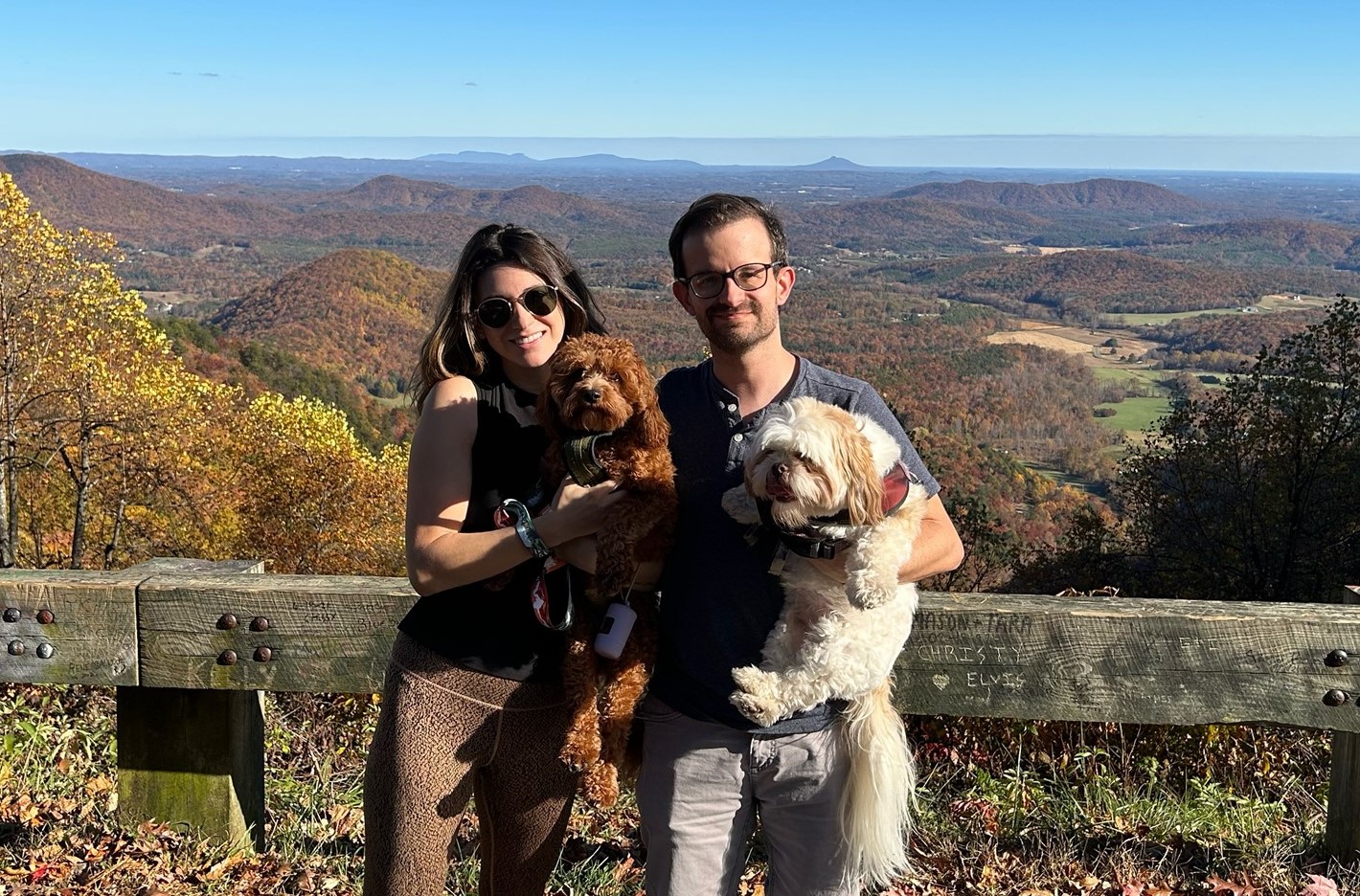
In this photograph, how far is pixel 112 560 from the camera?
83.9ft

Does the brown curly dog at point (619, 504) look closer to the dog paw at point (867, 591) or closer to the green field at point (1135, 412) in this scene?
the dog paw at point (867, 591)

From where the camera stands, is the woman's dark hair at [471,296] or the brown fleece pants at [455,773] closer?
the brown fleece pants at [455,773]

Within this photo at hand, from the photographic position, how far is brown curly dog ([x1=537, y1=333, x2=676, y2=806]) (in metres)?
2.60

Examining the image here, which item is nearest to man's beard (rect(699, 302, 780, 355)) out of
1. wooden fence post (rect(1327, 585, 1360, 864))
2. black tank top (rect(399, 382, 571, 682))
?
black tank top (rect(399, 382, 571, 682))

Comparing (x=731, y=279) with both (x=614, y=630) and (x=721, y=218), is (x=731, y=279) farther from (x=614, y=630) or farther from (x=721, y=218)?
(x=614, y=630)

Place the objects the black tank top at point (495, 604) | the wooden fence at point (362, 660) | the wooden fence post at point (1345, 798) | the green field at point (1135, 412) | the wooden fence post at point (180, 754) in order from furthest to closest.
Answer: the green field at point (1135, 412) < the wooden fence post at point (180, 754) < the wooden fence post at point (1345, 798) < the wooden fence at point (362, 660) < the black tank top at point (495, 604)

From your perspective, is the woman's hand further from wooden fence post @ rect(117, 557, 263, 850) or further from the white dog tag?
wooden fence post @ rect(117, 557, 263, 850)

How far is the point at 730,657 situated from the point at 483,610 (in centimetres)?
64

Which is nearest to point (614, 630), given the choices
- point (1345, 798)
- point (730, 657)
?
point (730, 657)

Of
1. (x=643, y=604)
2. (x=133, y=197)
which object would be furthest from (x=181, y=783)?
(x=133, y=197)

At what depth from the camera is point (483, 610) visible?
2605 mm

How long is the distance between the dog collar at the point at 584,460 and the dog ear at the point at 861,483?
2.00ft

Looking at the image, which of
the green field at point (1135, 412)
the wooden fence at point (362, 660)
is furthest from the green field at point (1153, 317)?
the wooden fence at point (362, 660)

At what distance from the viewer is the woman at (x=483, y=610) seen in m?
2.50
